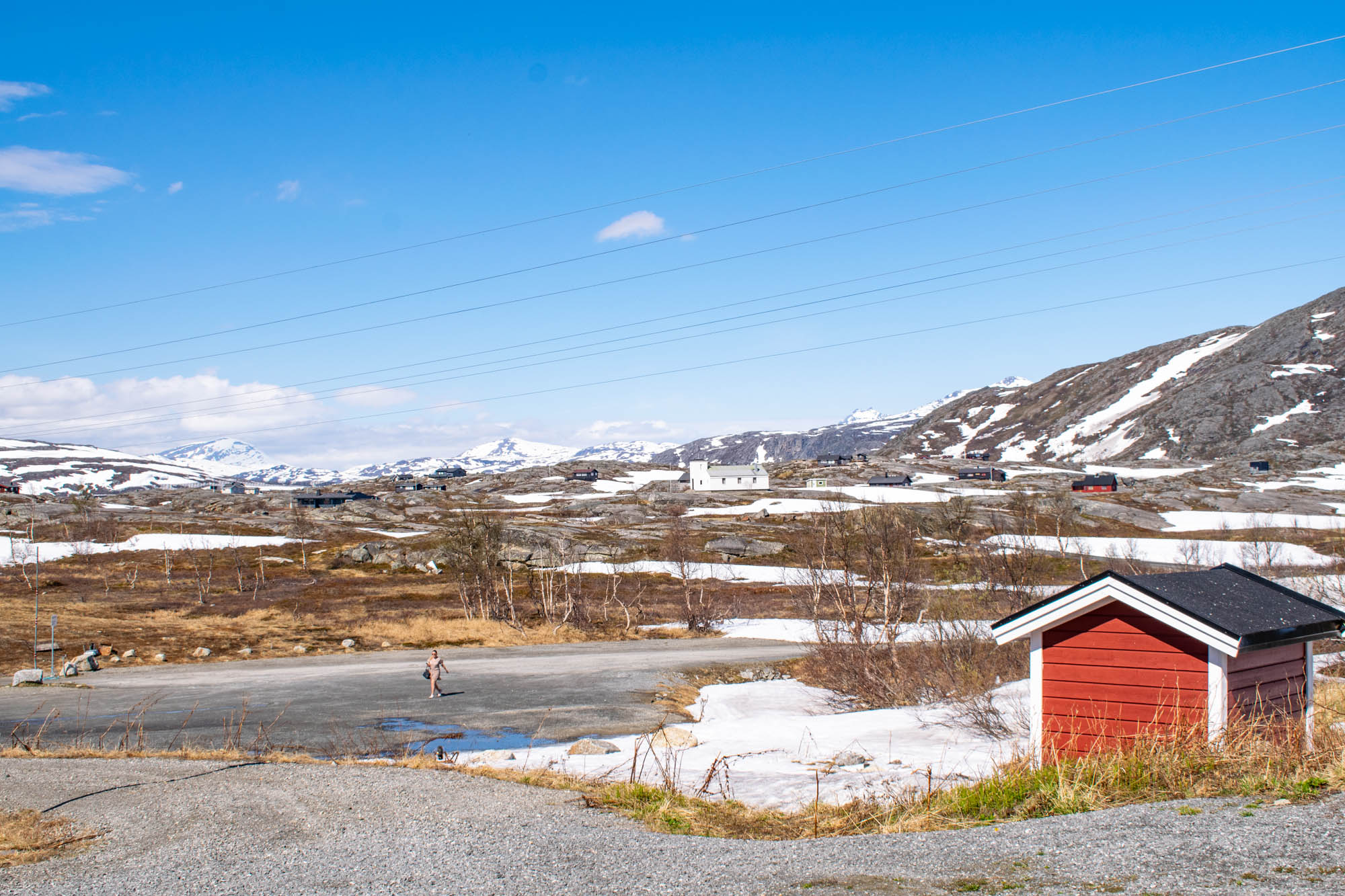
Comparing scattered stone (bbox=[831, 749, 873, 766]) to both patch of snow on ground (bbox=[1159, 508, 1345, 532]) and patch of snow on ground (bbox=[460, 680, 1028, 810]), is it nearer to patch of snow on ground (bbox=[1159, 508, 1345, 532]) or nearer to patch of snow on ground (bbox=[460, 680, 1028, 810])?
patch of snow on ground (bbox=[460, 680, 1028, 810])

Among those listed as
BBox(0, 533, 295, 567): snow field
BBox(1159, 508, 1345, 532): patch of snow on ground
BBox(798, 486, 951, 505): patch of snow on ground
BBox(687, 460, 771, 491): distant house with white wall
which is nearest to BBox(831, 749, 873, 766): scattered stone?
BBox(0, 533, 295, 567): snow field

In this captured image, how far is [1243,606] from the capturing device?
1239 cm

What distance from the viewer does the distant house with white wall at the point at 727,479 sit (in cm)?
15262

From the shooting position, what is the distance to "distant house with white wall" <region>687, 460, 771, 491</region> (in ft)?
501

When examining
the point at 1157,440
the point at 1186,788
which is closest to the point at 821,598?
the point at 1186,788

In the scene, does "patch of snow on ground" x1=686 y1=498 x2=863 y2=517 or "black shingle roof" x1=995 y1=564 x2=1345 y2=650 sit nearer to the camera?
"black shingle roof" x1=995 y1=564 x2=1345 y2=650

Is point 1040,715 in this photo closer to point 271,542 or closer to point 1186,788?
point 1186,788

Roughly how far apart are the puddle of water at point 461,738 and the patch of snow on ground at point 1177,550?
42.2 meters

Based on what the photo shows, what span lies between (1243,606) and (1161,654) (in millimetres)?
1425

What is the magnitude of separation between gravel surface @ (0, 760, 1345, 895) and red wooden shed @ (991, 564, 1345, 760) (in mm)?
3376

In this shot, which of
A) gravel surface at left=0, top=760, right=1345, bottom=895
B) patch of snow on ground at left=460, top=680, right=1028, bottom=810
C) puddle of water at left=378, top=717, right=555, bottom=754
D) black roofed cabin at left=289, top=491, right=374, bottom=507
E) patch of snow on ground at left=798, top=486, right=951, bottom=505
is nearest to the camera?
gravel surface at left=0, top=760, right=1345, bottom=895

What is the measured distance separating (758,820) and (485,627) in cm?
3878

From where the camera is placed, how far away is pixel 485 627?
1874 inches

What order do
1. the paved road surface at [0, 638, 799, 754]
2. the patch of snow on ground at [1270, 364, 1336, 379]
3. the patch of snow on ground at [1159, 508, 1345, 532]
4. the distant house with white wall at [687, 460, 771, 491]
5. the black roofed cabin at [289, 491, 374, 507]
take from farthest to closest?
the patch of snow on ground at [1270, 364, 1336, 379] < the black roofed cabin at [289, 491, 374, 507] < the distant house with white wall at [687, 460, 771, 491] < the patch of snow on ground at [1159, 508, 1345, 532] < the paved road surface at [0, 638, 799, 754]
